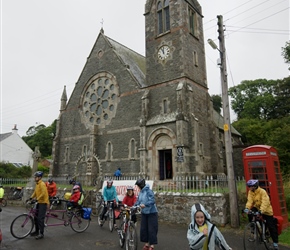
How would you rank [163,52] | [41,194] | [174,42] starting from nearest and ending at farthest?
[41,194]
[174,42]
[163,52]

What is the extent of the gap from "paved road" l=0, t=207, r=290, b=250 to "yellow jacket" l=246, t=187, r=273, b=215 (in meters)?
1.46

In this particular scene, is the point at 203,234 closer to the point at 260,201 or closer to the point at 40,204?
the point at 260,201

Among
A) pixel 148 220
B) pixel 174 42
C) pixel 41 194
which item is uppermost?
pixel 174 42

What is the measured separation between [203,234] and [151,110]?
651 inches

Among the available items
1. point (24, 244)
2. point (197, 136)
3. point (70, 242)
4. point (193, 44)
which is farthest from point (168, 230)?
point (193, 44)

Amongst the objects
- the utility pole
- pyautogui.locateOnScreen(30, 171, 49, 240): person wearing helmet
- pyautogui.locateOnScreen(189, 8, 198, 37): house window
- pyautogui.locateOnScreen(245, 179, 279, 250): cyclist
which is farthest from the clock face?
pyautogui.locateOnScreen(245, 179, 279, 250): cyclist

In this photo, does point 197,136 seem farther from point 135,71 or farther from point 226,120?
point 135,71

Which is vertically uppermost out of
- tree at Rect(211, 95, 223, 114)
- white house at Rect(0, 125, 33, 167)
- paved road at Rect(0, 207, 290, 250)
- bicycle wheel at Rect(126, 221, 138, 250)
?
tree at Rect(211, 95, 223, 114)

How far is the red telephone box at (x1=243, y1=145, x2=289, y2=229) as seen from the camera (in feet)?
28.8

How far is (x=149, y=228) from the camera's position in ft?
19.5

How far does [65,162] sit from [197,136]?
15520 millimetres

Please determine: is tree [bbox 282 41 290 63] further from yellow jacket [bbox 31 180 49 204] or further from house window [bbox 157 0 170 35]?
yellow jacket [bbox 31 180 49 204]

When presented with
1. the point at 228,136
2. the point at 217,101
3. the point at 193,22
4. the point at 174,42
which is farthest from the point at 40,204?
the point at 217,101

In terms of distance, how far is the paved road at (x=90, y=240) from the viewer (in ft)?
23.4
